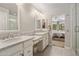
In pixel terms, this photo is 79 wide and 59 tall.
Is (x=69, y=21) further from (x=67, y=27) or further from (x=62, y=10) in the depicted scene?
(x=62, y=10)

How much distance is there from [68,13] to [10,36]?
2178 millimetres

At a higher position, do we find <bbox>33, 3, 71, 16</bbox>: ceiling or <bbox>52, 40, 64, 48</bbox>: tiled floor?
<bbox>33, 3, 71, 16</bbox>: ceiling

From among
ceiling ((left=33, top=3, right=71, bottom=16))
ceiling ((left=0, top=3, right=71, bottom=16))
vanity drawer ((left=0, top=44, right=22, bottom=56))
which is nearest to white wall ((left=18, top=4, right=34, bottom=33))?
ceiling ((left=0, top=3, right=71, bottom=16))

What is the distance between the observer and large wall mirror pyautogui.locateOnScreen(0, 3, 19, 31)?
6.25 ft

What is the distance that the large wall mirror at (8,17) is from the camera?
191 cm

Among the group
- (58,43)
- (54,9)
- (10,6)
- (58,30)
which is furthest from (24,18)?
(58,43)

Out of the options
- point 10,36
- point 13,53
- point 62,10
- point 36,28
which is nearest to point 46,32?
point 36,28

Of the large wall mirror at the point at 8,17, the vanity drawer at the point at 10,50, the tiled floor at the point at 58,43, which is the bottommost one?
the tiled floor at the point at 58,43

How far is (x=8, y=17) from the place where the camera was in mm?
2074

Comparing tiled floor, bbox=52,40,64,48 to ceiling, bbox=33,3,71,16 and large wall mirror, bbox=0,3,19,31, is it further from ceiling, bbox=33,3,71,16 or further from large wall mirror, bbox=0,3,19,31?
large wall mirror, bbox=0,3,19,31

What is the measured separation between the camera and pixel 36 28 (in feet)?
12.2

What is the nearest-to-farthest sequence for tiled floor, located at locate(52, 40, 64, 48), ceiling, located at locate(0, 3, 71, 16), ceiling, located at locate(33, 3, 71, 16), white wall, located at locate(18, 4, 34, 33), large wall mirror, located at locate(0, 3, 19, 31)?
large wall mirror, located at locate(0, 3, 19, 31), white wall, located at locate(18, 4, 34, 33), ceiling, located at locate(0, 3, 71, 16), ceiling, located at locate(33, 3, 71, 16), tiled floor, located at locate(52, 40, 64, 48)

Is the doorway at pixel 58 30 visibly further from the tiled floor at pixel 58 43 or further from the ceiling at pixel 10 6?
the ceiling at pixel 10 6

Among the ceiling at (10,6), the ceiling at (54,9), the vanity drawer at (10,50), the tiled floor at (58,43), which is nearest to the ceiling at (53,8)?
the ceiling at (54,9)
